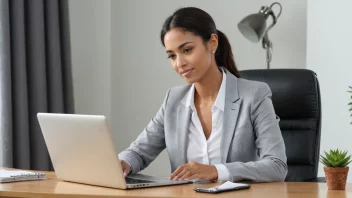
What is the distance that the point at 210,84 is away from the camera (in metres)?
2.31

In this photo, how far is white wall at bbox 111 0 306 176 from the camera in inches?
157

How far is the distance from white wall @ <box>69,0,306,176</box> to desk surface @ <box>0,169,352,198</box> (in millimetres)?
2148

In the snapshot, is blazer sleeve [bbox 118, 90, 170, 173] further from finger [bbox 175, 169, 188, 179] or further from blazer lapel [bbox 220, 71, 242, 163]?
finger [bbox 175, 169, 188, 179]

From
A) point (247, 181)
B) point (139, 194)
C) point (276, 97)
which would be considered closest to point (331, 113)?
point (276, 97)

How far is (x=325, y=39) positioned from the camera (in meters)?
3.42

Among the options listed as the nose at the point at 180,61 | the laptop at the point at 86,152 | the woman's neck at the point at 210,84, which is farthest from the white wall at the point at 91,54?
the laptop at the point at 86,152

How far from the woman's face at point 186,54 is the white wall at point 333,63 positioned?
1.37 m

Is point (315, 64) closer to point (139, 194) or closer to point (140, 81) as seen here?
point (140, 81)

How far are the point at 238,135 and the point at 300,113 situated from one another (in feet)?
1.72

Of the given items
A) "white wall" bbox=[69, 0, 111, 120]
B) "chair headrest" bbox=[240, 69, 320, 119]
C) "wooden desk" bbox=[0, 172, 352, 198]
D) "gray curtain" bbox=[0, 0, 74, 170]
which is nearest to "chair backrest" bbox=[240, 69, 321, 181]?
"chair headrest" bbox=[240, 69, 320, 119]

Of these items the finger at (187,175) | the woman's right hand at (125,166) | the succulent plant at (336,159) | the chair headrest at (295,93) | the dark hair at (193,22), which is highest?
the dark hair at (193,22)

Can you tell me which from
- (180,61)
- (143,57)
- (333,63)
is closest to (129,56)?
(143,57)

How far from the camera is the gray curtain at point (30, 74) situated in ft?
10.7

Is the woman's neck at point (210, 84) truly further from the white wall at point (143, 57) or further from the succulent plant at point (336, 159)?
the white wall at point (143, 57)
